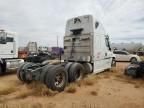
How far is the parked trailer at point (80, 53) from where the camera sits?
874 cm

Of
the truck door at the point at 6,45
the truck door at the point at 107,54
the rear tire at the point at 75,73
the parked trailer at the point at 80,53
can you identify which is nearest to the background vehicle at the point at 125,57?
the truck door at the point at 107,54

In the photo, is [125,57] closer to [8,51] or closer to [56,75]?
[8,51]

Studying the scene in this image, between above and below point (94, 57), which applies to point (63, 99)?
below

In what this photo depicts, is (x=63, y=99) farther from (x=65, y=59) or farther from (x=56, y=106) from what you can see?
(x=65, y=59)

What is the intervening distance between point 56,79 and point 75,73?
167 cm

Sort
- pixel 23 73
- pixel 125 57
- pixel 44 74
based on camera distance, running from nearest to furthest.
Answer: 1. pixel 44 74
2. pixel 23 73
3. pixel 125 57

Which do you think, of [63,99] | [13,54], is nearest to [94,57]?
[63,99]

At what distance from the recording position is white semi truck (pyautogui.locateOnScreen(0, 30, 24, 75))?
42.1 feet

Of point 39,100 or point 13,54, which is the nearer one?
point 39,100

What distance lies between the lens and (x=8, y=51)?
1337 cm

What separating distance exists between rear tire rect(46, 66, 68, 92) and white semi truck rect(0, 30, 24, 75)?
6208 mm

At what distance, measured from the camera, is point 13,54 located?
1374 cm

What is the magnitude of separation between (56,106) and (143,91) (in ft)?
13.1

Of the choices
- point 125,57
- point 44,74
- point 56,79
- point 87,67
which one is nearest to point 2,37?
point 87,67
